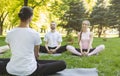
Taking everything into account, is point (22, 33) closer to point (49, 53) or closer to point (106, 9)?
point (49, 53)

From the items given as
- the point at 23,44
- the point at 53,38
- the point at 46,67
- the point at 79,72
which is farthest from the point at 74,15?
Result: the point at 23,44

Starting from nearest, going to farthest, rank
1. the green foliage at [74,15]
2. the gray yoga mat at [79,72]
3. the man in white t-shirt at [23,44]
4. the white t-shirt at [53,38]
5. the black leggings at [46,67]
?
the man in white t-shirt at [23,44] → the black leggings at [46,67] → the gray yoga mat at [79,72] → the white t-shirt at [53,38] → the green foliage at [74,15]

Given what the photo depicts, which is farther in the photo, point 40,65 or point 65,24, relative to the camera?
point 65,24

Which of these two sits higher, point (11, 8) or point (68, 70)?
point (11, 8)

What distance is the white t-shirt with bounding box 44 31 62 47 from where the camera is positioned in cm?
1010

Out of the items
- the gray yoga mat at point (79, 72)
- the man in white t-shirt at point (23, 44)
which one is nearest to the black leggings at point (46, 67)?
the gray yoga mat at point (79, 72)

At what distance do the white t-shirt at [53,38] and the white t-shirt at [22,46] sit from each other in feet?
16.8

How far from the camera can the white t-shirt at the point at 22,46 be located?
4855 millimetres

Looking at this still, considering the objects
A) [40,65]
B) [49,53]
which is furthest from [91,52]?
[40,65]

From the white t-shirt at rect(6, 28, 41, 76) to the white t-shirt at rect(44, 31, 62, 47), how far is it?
5.13 m

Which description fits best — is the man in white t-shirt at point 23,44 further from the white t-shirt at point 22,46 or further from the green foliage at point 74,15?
the green foliage at point 74,15

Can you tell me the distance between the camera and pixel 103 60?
8.02 m

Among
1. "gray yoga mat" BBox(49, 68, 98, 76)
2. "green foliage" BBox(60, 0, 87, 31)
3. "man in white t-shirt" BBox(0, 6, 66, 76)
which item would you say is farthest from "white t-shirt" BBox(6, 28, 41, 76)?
"green foliage" BBox(60, 0, 87, 31)

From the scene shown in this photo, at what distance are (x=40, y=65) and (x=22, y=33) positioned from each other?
0.94m
